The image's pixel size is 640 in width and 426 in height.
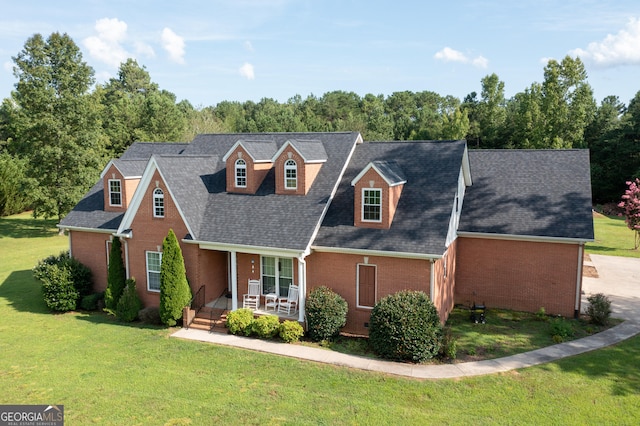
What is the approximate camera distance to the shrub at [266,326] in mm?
18858

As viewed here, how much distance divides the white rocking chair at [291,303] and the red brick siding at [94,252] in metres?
10.3

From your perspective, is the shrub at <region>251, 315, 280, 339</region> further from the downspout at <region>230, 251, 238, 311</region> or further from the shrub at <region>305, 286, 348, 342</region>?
the downspout at <region>230, 251, 238, 311</region>

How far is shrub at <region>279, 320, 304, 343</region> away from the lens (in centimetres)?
1845

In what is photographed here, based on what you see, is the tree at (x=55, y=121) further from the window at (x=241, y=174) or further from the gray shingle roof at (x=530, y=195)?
the gray shingle roof at (x=530, y=195)

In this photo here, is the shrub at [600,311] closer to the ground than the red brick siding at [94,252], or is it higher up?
closer to the ground

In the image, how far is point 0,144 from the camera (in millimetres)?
71125

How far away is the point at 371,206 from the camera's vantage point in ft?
64.9

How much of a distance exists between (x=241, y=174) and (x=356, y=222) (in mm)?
6666

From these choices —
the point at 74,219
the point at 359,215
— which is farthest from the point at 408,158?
the point at 74,219

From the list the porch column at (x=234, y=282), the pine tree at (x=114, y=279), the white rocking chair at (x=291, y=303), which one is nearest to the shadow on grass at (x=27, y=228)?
the pine tree at (x=114, y=279)

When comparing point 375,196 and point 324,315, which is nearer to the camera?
point 324,315

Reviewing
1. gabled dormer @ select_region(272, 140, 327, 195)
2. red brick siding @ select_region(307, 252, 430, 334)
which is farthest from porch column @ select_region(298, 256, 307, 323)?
gabled dormer @ select_region(272, 140, 327, 195)

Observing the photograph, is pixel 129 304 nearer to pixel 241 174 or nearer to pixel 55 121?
pixel 241 174

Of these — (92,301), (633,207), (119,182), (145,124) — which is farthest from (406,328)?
(145,124)
